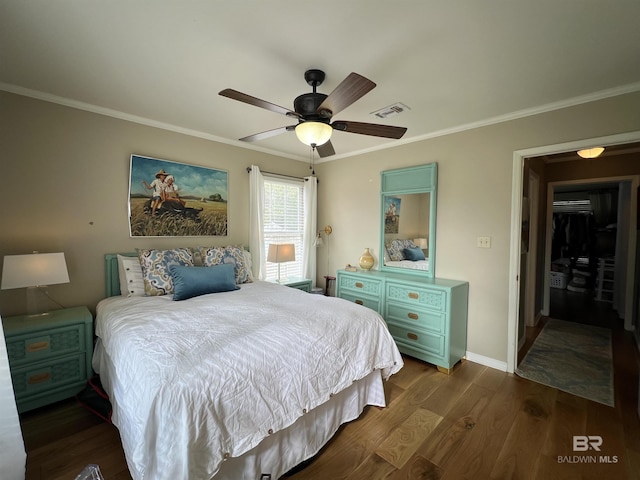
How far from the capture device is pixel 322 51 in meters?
1.72

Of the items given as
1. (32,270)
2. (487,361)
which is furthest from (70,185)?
(487,361)

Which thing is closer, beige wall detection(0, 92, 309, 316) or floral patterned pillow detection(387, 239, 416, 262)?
beige wall detection(0, 92, 309, 316)

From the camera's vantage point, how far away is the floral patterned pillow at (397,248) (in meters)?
3.42

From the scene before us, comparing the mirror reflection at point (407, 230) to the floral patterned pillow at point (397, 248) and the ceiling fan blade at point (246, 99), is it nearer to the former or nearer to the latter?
the floral patterned pillow at point (397, 248)

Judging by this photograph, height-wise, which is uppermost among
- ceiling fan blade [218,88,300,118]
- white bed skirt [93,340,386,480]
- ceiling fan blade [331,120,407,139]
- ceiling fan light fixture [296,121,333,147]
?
ceiling fan blade [218,88,300,118]

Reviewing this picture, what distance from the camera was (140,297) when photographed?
2.49m

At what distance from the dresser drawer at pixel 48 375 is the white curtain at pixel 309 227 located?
2.71 m

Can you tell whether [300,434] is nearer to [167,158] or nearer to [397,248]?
[397,248]

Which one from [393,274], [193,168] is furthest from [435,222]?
[193,168]

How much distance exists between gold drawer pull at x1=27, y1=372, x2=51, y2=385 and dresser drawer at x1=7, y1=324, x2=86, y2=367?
0.12 metres

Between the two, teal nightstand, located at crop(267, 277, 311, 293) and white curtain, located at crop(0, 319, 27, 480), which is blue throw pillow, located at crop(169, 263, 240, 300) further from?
white curtain, located at crop(0, 319, 27, 480)

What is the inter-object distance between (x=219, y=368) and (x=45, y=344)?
1736mm

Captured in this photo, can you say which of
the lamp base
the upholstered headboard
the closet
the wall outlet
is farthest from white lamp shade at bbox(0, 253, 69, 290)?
the closet

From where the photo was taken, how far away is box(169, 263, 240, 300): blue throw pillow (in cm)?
246
